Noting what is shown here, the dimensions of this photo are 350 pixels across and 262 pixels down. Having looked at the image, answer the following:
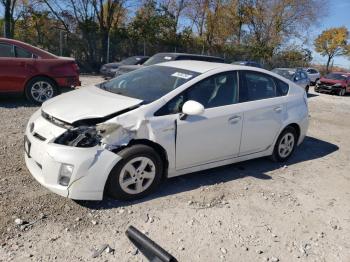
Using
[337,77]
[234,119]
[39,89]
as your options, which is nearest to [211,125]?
[234,119]

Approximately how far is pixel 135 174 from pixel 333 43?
A: 50.1 metres

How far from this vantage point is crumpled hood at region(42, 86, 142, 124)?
3.82 metres

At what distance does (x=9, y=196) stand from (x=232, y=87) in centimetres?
306

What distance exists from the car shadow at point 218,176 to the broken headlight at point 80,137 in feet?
2.34

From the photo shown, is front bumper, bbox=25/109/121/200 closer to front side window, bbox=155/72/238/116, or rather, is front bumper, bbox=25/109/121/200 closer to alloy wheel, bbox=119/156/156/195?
alloy wheel, bbox=119/156/156/195

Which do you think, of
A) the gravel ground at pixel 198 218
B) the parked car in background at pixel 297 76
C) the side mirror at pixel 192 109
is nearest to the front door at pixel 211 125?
the side mirror at pixel 192 109

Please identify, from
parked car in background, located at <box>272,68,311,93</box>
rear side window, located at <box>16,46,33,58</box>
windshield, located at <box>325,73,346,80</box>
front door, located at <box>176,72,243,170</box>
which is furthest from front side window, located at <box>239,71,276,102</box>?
windshield, located at <box>325,73,346,80</box>

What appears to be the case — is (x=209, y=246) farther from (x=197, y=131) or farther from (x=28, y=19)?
(x=28, y=19)

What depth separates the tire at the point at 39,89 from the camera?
8357 millimetres

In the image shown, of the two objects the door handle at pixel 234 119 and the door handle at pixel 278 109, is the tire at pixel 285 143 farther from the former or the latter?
the door handle at pixel 234 119

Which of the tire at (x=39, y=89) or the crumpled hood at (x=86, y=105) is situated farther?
the tire at (x=39, y=89)

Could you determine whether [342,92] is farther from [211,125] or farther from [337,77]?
[211,125]

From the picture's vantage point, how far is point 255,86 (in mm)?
5207

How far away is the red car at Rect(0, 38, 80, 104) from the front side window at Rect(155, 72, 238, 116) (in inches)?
200
